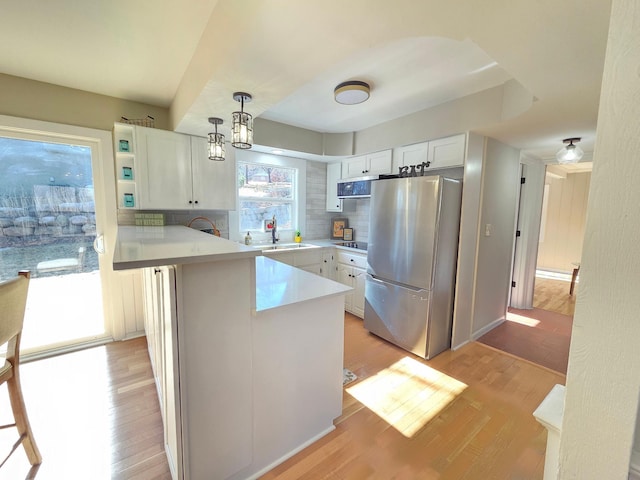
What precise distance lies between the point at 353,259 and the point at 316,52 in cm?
246

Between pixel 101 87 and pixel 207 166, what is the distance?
1039mm

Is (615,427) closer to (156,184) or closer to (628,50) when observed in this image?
(628,50)

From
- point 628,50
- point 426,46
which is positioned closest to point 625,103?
point 628,50

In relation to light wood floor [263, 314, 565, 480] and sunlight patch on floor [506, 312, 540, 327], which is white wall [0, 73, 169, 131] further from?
sunlight patch on floor [506, 312, 540, 327]

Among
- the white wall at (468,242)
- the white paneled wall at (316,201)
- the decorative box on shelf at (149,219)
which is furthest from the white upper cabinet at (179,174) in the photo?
the white wall at (468,242)

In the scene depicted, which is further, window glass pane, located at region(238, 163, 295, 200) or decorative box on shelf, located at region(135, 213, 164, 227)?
window glass pane, located at region(238, 163, 295, 200)

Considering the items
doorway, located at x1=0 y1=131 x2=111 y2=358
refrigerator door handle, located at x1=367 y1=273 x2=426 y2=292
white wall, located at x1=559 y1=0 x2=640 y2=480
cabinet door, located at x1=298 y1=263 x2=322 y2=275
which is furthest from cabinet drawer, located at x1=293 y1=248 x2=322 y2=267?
white wall, located at x1=559 y1=0 x2=640 y2=480

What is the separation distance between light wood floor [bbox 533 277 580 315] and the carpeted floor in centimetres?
26

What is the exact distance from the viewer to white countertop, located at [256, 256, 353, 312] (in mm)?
1370

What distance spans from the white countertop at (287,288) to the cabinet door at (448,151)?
5.62ft

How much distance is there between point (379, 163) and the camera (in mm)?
3178

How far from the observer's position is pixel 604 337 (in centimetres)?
49

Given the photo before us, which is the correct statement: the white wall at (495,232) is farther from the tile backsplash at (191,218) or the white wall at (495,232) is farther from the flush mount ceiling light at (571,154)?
the tile backsplash at (191,218)

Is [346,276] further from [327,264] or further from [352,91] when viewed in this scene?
[352,91]
